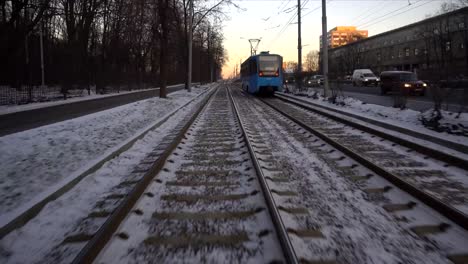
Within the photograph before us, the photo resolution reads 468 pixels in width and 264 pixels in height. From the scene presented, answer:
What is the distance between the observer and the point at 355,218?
4.21 m

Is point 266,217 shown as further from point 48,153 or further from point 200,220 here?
point 48,153

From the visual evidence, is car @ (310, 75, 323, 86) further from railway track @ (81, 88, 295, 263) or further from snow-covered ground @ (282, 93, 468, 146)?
railway track @ (81, 88, 295, 263)

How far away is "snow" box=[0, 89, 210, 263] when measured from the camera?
3412 millimetres

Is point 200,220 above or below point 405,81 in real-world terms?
below

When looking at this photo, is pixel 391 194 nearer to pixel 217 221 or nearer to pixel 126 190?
pixel 217 221

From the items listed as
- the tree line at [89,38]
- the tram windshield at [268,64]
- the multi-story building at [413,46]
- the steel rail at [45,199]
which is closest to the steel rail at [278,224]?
the steel rail at [45,199]

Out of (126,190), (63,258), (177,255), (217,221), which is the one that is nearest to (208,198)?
(217,221)

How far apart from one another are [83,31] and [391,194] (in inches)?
1326

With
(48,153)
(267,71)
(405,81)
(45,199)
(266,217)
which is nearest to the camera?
(266,217)

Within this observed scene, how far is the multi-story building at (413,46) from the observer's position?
58.4 metres

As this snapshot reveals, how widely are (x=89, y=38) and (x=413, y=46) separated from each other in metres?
64.5

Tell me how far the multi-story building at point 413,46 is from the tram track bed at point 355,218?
35561 millimetres

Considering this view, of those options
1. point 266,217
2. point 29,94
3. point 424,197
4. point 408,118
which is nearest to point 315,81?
point 29,94

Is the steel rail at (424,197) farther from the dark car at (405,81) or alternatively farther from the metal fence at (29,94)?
the metal fence at (29,94)
